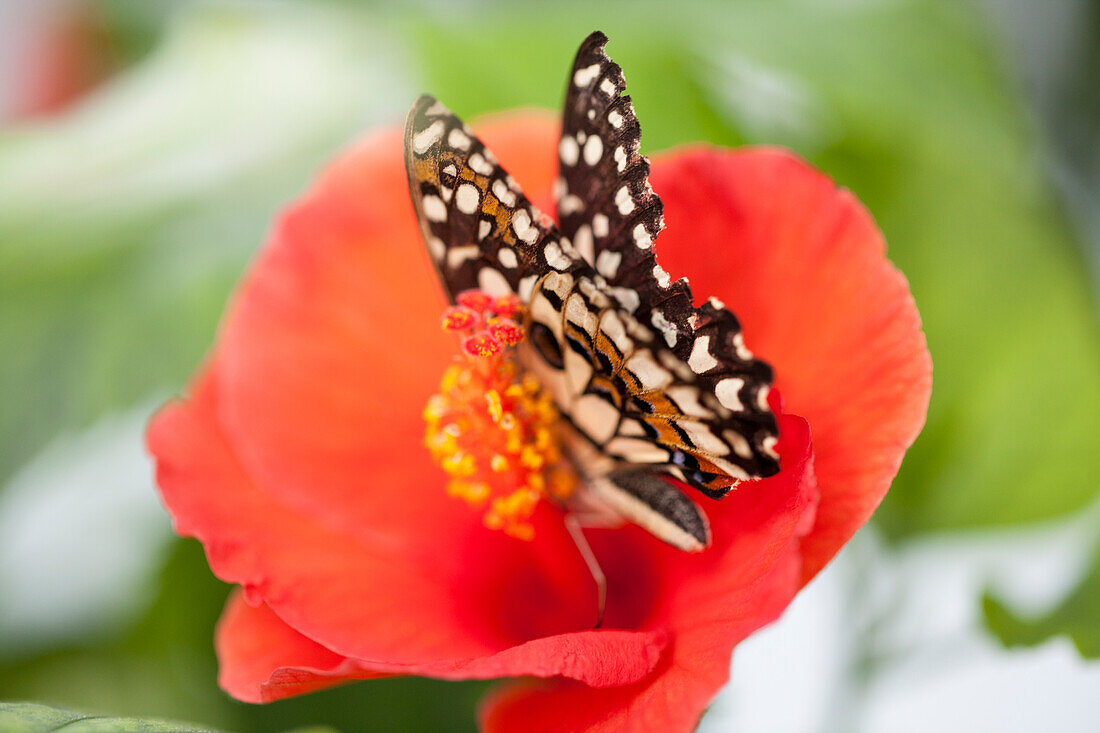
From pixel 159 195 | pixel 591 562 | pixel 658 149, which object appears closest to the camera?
pixel 591 562

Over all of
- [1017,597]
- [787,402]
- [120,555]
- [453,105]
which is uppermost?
[453,105]

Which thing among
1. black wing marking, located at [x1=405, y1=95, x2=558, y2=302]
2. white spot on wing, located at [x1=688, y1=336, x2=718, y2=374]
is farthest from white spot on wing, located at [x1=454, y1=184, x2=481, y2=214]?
white spot on wing, located at [x1=688, y1=336, x2=718, y2=374]

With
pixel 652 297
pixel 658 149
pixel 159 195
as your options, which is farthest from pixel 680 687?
pixel 159 195

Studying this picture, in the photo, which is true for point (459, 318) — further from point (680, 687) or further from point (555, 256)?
point (680, 687)

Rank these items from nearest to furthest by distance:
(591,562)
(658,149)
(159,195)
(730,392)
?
(730,392)
(591,562)
(658,149)
(159,195)

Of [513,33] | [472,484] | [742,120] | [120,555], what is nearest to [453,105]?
[513,33]

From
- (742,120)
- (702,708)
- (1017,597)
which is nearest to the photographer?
(702,708)

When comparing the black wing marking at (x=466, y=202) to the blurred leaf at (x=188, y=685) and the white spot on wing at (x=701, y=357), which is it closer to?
the white spot on wing at (x=701, y=357)

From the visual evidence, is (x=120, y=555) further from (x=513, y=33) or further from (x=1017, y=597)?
(x=1017, y=597)
